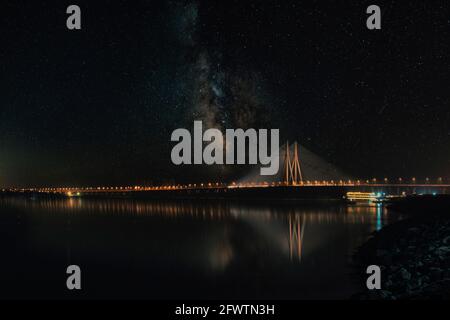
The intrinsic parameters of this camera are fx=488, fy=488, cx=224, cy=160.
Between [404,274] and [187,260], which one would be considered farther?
[187,260]

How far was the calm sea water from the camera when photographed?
1455 cm

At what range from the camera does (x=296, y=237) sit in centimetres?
2823

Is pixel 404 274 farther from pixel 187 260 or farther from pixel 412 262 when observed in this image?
pixel 187 260

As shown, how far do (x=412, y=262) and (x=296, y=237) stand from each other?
47.3 ft

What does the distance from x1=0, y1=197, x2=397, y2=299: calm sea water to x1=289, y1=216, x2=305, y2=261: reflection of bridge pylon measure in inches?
1.9

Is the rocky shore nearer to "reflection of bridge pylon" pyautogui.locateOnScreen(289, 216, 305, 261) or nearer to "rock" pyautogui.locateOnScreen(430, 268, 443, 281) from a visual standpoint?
"rock" pyautogui.locateOnScreen(430, 268, 443, 281)

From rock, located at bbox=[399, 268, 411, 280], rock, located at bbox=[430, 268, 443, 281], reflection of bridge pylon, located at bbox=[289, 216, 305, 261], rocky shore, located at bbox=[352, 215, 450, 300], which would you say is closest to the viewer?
rocky shore, located at bbox=[352, 215, 450, 300]

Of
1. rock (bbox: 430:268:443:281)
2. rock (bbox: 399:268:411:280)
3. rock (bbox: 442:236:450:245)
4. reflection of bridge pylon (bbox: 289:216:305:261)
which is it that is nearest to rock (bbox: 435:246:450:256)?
rock (bbox: 442:236:450:245)

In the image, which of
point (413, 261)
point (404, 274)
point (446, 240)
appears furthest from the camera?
point (446, 240)

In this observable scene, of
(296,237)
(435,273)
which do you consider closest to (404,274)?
(435,273)

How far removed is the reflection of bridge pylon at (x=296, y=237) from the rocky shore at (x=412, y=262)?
316 cm

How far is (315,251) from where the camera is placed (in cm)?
2186
